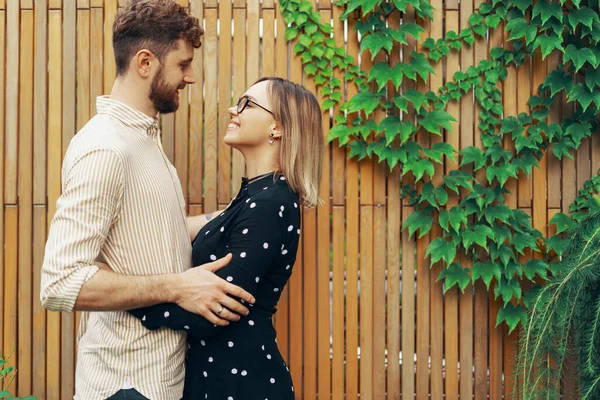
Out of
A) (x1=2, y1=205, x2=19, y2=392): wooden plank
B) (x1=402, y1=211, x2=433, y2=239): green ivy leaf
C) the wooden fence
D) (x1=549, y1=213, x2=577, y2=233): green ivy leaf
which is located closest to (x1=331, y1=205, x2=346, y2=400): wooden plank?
the wooden fence

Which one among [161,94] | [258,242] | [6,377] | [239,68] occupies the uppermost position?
[239,68]

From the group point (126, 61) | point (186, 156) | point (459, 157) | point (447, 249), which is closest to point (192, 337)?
point (126, 61)

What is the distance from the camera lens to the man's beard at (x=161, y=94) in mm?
2088

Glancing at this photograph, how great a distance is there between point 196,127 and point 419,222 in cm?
120

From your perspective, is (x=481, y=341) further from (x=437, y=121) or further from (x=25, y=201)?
(x=25, y=201)

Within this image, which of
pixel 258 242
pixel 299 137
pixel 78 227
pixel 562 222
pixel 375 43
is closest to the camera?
pixel 78 227

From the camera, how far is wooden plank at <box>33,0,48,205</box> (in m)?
3.11

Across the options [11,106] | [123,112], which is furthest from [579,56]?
[11,106]

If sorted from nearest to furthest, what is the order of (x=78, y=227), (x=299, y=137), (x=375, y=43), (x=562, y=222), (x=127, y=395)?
(x=78, y=227)
(x=127, y=395)
(x=299, y=137)
(x=375, y=43)
(x=562, y=222)

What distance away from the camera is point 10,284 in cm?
309

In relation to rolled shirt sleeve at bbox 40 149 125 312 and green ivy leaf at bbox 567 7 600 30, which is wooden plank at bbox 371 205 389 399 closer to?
green ivy leaf at bbox 567 7 600 30

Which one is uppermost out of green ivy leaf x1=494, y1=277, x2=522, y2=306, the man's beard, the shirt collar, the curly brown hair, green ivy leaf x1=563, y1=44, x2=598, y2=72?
green ivy leaf x1=563, y1=44, x2=598, y2=72

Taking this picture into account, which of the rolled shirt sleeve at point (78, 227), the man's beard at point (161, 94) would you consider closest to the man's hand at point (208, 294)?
the rolled shirt sleeve at point (78, 227)

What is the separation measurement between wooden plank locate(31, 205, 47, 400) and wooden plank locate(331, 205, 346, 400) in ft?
4.74
